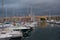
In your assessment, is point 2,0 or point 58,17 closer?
point 2,0

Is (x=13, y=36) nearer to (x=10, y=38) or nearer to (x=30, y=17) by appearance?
(x=10, y=38)

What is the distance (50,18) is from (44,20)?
17.5 ft

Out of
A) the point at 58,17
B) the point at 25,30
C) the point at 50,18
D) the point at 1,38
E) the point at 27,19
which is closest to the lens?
the point at 1,38

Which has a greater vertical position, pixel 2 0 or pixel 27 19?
pixel 2 0

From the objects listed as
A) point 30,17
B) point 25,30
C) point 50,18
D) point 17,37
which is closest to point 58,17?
point 50,18

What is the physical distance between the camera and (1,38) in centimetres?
2220

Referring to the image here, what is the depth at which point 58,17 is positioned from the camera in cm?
15938

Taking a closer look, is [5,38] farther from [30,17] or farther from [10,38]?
[30,17]

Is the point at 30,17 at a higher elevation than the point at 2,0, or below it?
below

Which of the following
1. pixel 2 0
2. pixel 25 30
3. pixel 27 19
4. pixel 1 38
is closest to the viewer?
pixel 1 38

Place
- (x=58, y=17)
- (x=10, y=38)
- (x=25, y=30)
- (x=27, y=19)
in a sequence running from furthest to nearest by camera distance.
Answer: (x=58, y=17), (x=27, y=19), (x=25, y=30), (x=10, y=38)

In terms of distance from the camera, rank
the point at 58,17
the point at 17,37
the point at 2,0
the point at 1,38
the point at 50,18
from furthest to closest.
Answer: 1. the point at 58,17
2. the point at 50,18
3. the point at 2,0
4. the point at 17,37
5. the point at 1,38

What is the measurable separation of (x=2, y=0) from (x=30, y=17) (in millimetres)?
43057

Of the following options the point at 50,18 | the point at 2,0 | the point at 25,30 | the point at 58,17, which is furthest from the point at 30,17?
the point at 58,17
